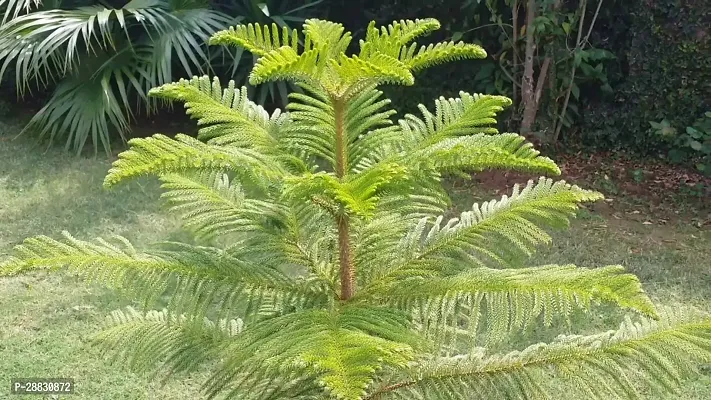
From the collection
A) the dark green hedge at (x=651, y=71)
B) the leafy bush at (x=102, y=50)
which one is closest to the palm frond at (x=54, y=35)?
the leafy bush at (x=102, y=50)

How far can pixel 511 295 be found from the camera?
3.60 feet

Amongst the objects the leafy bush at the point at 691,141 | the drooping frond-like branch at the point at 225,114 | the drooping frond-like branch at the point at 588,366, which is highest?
the drooping frond-like branch at the point at 225,114

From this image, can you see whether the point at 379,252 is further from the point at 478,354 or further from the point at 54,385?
the point at 54,385

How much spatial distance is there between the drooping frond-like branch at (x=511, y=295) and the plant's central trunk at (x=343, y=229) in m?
0.08

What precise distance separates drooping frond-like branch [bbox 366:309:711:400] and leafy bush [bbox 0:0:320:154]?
4.32 meters

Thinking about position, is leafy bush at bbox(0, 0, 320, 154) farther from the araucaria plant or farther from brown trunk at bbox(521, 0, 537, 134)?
the araucaria plant

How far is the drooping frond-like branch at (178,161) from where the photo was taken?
3.37 feet

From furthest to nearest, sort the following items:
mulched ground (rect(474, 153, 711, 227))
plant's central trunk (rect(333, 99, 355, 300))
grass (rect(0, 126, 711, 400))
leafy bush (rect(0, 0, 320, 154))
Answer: leafy bush (rect(0, 0, 320, 154))
mulched ground (rect(474, 153, 711, 227))
grass (rect(0, 126, 711, 400))
plant's central trunk (rect(333, 99, 355, 300))

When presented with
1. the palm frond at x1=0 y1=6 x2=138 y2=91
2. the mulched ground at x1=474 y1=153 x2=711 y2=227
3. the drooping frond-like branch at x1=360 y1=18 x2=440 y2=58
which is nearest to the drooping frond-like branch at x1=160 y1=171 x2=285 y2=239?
the drooping frond-like branch at x1=360 y1=18 x2=440 y2=58

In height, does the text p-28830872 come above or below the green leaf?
below

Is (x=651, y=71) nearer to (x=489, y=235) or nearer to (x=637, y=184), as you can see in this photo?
(x=637, y=184)

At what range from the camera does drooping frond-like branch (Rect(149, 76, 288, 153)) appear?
4.06 feet

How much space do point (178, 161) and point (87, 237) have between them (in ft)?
10.9

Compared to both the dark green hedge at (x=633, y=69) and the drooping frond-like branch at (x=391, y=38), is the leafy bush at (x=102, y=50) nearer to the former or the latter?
the dark green hedge at (x=633, y=69)
